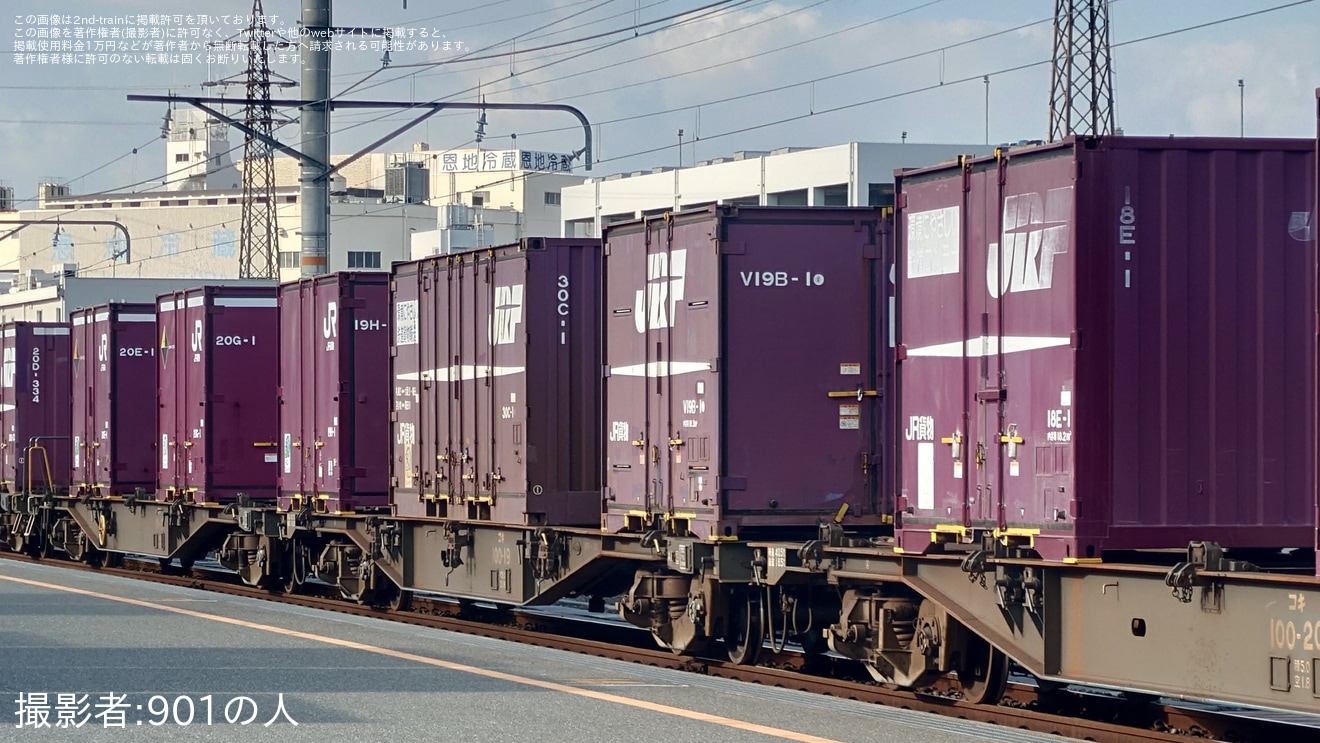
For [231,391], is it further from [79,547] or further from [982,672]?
[982,672]

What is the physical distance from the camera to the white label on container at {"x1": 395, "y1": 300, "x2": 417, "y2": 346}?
20.1 meters

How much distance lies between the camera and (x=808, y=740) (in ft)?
31.0

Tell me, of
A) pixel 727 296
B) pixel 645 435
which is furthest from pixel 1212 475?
pixel 645 435

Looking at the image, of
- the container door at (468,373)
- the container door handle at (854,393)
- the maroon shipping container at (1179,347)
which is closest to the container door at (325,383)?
the container door at (468,373)

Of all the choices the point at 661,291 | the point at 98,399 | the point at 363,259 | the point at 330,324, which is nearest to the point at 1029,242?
the point at 661,291

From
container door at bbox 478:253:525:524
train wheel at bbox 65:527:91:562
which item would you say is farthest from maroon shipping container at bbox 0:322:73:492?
container door at bbox 478:253:525:524

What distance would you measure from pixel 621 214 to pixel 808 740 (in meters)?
69.4

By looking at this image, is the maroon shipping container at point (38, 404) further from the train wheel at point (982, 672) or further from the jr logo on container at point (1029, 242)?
the jr logo on container at point (1029, 242)

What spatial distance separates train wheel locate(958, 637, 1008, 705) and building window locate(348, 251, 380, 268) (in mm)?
85093

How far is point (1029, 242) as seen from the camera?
37.8 ft

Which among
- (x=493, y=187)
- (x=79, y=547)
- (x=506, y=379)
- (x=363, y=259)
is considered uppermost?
(x=493, y=187)

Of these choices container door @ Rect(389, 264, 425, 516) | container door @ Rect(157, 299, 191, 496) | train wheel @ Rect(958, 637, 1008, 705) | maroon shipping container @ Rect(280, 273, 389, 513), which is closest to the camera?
train wheel @ Rect(958, 637, 1008, 705)

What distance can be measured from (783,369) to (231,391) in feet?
41.3

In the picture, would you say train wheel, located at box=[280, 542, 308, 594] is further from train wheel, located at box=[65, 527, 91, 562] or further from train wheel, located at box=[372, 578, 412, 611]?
train wheel, located at box=[65, 527, 91, 562]
